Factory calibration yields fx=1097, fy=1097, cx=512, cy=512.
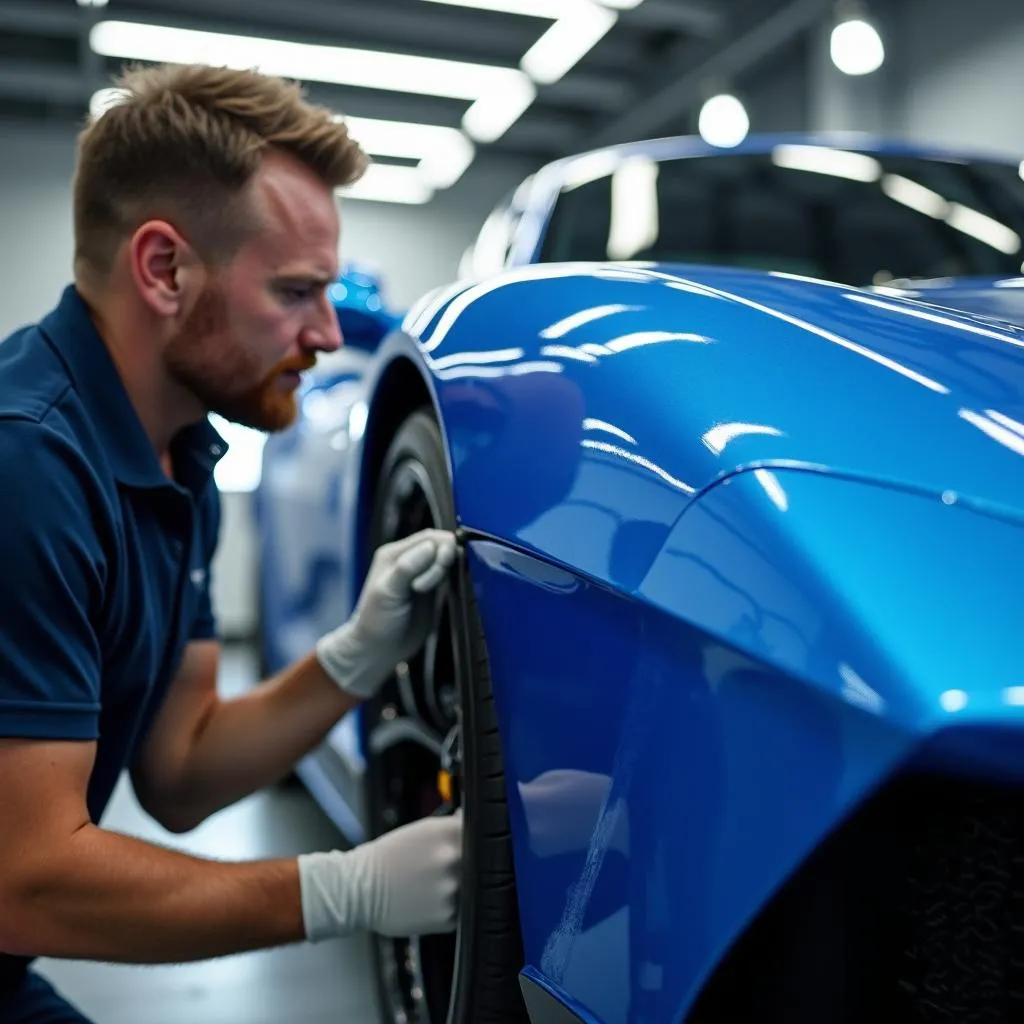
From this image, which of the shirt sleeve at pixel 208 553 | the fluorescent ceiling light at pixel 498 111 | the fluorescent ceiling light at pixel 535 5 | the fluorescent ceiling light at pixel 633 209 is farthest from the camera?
the fluorescent ceiling light at pixel 498 111

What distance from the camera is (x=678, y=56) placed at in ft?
22.6

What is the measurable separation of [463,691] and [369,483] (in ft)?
1.58

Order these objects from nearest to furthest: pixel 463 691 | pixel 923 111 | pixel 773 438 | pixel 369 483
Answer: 1. pixel 773 438
2. pixel 463 691
3. pixel 369 483
4. pixel 923 111

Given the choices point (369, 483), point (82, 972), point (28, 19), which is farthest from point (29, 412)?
point (28, 19)

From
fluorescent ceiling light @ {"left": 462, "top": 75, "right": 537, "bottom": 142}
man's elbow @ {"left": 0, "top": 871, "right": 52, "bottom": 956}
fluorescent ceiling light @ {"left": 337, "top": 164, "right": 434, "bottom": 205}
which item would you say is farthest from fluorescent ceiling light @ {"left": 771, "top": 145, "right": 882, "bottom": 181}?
fluorescent ceiling light @ {"left": 337, "top": 164, "right": 434, "bottom": 205}

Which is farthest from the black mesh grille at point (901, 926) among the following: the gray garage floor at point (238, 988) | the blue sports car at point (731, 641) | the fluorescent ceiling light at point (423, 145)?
the fluorescent ceiling light at point (423, 145)

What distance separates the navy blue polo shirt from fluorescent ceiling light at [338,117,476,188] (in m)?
6.68

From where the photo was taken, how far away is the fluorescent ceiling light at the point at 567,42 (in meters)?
5.83

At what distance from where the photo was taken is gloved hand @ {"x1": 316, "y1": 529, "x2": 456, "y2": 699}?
3.14 ft

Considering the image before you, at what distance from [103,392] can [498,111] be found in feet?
23.1

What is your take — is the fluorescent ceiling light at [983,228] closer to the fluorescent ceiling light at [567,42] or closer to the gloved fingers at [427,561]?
the gloved fingers at [427,561]

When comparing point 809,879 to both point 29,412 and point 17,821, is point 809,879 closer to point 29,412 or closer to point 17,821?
point 17,821

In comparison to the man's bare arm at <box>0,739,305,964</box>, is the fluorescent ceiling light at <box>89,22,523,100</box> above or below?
above

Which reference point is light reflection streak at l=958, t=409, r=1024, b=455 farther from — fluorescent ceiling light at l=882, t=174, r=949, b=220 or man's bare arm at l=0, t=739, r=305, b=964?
fluorescent ceiling light at l=882, t=174, r=949, b=220
